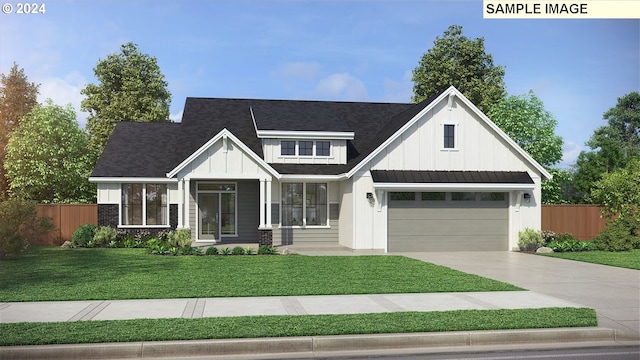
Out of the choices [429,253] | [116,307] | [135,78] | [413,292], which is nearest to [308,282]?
[413,292]

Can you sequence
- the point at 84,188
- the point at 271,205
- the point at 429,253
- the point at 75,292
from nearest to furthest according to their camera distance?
the point at 75,292
the point at 429,253
the point at 271,205
the point at 84,188

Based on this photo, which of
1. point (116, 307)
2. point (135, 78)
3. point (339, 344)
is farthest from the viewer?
point (135, 78)

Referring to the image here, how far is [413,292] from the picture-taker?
13422 mm

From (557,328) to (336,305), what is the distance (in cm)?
404

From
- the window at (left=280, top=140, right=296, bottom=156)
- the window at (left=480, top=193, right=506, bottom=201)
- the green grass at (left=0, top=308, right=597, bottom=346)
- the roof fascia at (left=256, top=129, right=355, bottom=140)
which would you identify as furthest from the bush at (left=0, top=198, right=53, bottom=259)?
the window at (left=480, top=193, right=506, bottom=201)

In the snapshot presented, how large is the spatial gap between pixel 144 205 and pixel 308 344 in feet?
67.6

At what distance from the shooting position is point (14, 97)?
176ft

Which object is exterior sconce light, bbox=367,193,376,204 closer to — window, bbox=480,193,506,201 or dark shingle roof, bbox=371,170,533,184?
dark shingle roof, bbox=371,170,533,184

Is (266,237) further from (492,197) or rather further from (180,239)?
(492,197)

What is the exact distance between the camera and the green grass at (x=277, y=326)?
29.3 ft

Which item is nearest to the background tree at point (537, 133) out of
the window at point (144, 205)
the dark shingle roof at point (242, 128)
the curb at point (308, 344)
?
the dark shingle roof at point (242, 128)

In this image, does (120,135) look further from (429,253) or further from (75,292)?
(75,292)

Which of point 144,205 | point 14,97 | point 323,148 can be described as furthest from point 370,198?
point 14,97

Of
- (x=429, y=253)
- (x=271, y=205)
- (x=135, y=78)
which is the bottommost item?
(x=429, y=253)
